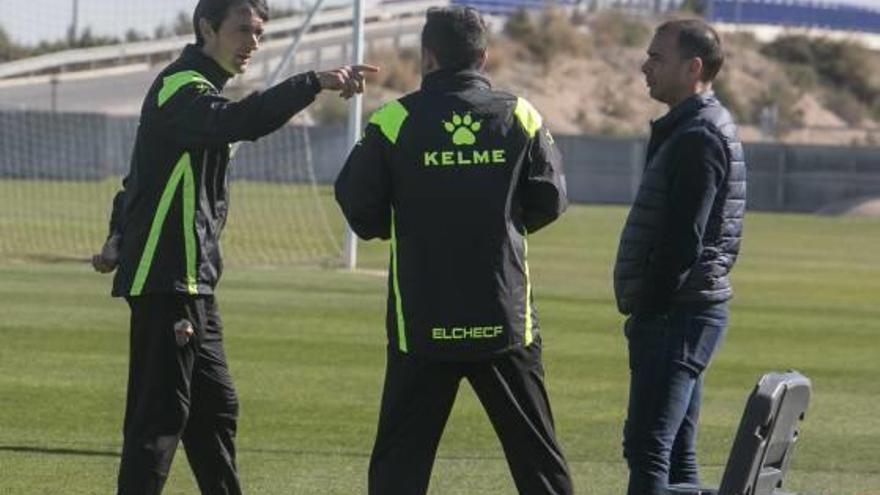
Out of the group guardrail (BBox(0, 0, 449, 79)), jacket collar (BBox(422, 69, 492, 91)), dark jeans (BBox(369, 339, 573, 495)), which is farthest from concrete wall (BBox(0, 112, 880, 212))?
jacket collar (BBox(422, 69, 492, 91))

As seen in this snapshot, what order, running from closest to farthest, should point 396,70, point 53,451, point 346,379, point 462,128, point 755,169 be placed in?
point 462,128 → point 53,451 → point 346,379 → point 755,169 → point 396,70

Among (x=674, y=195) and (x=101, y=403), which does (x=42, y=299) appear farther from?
(x=674, y=195)

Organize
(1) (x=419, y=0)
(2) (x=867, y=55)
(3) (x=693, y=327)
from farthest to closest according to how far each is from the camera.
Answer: (2) (x=867, y=55), (1) (x=419, y=0), (3) (x=693, y=327)

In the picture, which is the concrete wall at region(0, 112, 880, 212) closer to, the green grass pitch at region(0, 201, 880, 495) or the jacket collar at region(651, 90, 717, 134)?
the green grass pitch at region(0, 201, 880, 495)

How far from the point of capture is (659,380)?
8141mm

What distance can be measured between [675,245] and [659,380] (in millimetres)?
563

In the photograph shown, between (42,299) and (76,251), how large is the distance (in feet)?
28.0

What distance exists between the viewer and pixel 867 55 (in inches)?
3681

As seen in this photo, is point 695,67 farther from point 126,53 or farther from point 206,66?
point 126,53

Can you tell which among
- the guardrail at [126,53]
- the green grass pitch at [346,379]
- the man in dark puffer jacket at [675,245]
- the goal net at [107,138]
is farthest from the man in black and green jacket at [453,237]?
the guardrail at [126,53]

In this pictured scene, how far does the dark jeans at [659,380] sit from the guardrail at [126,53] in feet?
93.3

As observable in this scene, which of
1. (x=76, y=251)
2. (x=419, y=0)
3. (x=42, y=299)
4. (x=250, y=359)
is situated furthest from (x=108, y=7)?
(x=419, y=0)

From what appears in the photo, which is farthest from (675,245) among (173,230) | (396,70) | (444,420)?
(396,70)

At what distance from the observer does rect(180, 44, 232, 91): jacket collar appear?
8.20m
